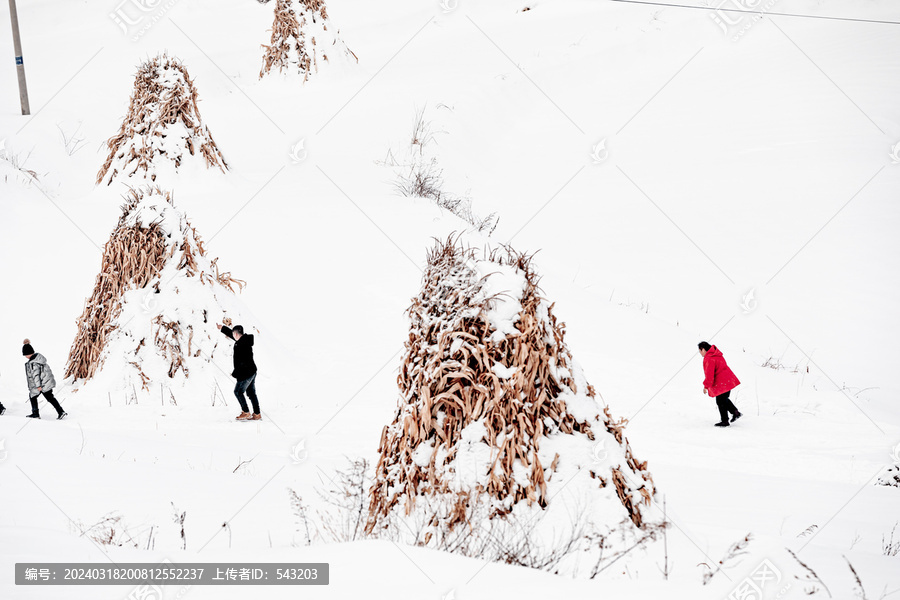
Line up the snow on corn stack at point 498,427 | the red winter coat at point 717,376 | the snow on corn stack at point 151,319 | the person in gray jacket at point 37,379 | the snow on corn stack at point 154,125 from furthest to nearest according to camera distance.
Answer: the snow on corn stack at point 154,125 < the red winter coat at point 717,376 < the snow on corn stack at point 151,319 < the person in gray jacket at point 37,379 < the snow on corn stack at point 498,427

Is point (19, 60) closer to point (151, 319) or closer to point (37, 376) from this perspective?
point (151, 319)

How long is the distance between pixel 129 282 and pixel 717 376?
549cm

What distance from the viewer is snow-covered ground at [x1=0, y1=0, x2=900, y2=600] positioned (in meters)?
3.58

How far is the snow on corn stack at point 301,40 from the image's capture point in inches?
579

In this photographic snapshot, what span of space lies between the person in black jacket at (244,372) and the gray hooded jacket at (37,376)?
1.49m

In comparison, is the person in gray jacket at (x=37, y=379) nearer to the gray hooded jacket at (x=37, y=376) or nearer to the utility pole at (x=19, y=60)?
the gray hooded jacket at (x=37, y=376)

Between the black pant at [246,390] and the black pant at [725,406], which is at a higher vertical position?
the black pant at [246,390]

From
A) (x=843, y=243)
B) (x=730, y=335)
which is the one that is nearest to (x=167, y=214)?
(x=730, y=335)

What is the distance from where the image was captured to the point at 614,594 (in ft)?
7.65

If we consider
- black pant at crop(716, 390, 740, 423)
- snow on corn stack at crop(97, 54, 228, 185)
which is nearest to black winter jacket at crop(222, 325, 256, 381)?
black pant at crop(716, 390, 740, 423)

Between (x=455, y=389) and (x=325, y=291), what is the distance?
6.39 m

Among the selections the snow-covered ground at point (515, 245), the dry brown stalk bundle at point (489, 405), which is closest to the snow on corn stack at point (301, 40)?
the snow-covered ground at point (515, 245)

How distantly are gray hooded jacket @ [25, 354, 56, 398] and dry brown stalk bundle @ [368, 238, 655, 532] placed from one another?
412 centimetres

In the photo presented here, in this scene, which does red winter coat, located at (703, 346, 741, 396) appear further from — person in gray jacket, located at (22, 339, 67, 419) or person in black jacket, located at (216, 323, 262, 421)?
person in gray jacket, located at (22, 339, 67, 419)
